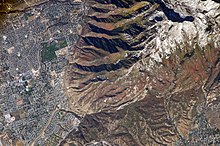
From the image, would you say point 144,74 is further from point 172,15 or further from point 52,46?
point 52,46

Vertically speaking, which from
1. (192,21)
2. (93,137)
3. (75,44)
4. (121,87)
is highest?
(192,21)

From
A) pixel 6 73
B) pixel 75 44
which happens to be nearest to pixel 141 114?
pixel 75 44

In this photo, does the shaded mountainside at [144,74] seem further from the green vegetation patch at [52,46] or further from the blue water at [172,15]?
the green vegetation patch at [52,46]

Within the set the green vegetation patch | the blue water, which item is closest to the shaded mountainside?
the blue water

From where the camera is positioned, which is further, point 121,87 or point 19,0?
point 121,87

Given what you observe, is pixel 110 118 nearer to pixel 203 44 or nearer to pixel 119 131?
pixel 119 131

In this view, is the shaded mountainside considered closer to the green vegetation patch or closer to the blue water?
the blue water

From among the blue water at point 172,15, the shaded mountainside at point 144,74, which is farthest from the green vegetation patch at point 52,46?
the blue water at point 172,15

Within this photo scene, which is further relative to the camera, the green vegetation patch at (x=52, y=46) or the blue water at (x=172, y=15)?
the green vegetation patch at (x=52, y=46)

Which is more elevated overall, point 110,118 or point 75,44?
point 75,44
